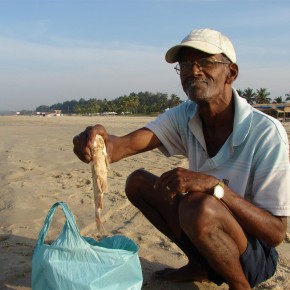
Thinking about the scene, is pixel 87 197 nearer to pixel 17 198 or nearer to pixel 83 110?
pixel 17 198

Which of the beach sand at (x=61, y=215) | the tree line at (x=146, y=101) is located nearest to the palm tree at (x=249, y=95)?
the tree line at (x=146, y=101)

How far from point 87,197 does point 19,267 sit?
184 centimetres

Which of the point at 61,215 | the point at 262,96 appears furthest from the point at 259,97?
the point at 61,215

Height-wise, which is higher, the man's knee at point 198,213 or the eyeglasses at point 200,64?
the eyeglasses at point 200,64

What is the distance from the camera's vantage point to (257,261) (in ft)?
7.93

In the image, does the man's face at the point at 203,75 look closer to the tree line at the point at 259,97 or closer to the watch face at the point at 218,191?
the watch face at the point at 218,191

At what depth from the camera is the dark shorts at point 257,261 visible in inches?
93.5

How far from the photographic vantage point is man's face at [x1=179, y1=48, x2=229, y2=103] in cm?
251

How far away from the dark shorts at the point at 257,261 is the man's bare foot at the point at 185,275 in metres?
0.18

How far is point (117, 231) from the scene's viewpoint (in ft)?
12.0

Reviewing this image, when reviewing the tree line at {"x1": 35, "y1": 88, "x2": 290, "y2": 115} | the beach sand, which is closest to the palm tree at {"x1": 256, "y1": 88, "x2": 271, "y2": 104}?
the tree line at {"x1": 35, "y1": 88, "x2": 290, "y2": 115}

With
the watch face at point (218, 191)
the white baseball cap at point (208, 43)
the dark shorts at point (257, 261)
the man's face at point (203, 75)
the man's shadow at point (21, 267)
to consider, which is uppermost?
the white baseball cap at point (208, 43)

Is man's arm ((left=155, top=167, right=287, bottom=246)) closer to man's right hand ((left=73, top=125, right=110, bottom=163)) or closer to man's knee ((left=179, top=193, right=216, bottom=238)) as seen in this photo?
man's knee ((left=179, top=193, right=216, bottom=238))

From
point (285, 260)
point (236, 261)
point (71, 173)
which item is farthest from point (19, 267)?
point (71, 173)
